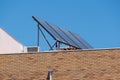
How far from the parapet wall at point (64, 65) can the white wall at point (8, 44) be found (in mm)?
2970

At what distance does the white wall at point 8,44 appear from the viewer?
67.7 feet

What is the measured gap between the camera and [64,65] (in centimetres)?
1712

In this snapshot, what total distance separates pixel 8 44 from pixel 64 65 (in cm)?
495

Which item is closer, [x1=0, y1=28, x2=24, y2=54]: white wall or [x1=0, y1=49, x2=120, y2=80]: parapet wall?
[x1=0, y1=49, x2=120, y2=80]: parapet wall

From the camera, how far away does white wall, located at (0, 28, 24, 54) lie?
67.7ft

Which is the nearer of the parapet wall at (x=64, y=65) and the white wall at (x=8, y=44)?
the parapet wall at (x=64, y=65)

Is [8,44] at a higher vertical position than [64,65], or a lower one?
higher

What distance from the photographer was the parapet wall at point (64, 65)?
55.1 ft

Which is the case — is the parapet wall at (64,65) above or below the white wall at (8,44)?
below

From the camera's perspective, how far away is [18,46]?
70.7 ft

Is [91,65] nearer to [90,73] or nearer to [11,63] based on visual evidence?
[90,73]

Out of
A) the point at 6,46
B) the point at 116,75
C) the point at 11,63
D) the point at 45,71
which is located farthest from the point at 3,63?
the point at 116,75

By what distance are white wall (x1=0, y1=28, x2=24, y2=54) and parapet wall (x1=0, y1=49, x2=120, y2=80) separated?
2970 mm

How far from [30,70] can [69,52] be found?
177 centimetres
